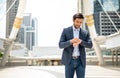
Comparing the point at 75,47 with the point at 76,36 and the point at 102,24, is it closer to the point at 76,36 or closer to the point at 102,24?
the point at 76,36

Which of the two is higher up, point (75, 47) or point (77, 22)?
point (77, 22)

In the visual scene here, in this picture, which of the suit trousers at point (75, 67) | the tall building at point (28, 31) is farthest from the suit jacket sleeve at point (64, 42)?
the tall building at point (28, 31)

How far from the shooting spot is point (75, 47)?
529 cm

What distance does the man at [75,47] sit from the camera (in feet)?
17.1

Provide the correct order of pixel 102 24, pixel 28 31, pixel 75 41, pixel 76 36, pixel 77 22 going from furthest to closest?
pixel 28 31 < pixel 102 24 < pixel 76 36 < pixel 77 22 < pixel 75 41

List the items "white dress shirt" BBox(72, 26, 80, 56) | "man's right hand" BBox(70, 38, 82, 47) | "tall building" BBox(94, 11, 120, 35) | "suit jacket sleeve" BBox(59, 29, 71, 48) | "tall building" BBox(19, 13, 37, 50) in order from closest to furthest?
"man's right hand" BBox(70, 38, 82, 47) → "suit jacket sleeve" BBox(59, 29, 71, 48) → "white dress shirt" BBox(72, 26, 80, 56) → "tall building" BBox(94, 11, 120, 35) → "tall building" BBox(19, 13, 37, 50)

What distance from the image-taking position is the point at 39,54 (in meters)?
54.4

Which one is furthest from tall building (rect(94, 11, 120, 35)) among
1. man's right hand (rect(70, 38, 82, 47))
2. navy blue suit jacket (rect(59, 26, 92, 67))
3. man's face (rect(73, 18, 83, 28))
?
man's right hand (rect(70, 38, 82, 47))

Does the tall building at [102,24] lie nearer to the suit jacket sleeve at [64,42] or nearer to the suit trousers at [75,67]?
the suit jacket sleeve at [64,42]

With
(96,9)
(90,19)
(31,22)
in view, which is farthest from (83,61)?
(31,22)

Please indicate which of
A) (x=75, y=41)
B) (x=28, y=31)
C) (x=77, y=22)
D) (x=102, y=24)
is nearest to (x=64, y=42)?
(x=75, y=41)

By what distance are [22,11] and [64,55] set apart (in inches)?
917

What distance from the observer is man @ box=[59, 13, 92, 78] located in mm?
5223

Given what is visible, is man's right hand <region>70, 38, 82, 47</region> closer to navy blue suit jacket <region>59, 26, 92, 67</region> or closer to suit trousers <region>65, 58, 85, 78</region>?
navy blue suit jacket <region>59, 26, 92, 67</region>
